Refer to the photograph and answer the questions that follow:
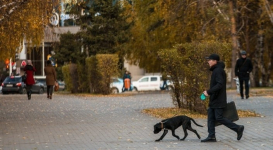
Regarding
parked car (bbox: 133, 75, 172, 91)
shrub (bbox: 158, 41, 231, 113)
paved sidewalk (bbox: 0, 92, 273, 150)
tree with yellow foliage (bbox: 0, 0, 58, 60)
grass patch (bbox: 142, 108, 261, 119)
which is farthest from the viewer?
parked car (bbox: 133, 75, 172, 91)

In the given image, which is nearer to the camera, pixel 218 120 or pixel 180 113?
pixel 218 120

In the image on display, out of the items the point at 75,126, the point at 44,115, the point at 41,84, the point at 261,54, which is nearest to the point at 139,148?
the point at 75,126

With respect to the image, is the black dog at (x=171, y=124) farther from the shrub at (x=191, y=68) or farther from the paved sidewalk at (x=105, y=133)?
the shrub at (x=191, y=68)

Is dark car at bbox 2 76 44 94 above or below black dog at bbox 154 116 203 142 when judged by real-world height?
above

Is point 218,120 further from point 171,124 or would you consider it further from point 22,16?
point 22,16

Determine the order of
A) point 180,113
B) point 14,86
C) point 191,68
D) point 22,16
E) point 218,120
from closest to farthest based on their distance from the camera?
1. point 218,120
2. point 191,68
3. point 180,113
4. point 22,16
5. point 14,86

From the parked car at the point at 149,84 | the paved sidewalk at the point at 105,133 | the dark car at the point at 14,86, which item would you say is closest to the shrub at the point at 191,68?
the paved sidewalk at the point at 105,133

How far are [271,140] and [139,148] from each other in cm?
260

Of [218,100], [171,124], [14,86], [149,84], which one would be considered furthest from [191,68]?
[149,84]

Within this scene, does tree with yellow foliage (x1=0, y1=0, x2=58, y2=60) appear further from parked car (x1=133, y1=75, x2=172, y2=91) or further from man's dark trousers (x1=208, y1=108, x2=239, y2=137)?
parked car (x1=133, y1=75, x2=172, y2=91)

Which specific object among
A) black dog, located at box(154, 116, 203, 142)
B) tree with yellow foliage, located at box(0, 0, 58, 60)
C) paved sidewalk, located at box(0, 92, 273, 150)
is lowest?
paved sidewalk, located at box(0, 92, 273, 150)

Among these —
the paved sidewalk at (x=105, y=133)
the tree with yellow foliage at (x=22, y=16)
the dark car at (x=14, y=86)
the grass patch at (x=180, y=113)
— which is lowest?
the paved sidewalk at (x=105, y=133)

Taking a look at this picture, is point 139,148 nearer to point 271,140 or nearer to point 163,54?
point 271,140

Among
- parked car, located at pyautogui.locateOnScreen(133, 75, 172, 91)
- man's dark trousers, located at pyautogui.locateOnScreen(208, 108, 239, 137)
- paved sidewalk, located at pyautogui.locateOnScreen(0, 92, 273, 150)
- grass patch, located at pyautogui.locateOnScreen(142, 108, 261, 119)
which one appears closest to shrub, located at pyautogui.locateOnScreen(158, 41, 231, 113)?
grass patch, located at pyautogui.locateOnScreen(142, 108, 261, 119)
